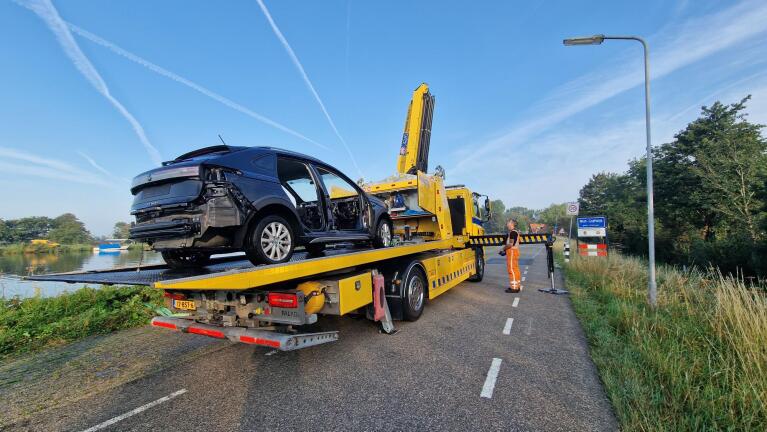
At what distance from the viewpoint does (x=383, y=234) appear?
5789 millimetres

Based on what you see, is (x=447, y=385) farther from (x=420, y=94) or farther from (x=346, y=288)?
(x=420, y=94)

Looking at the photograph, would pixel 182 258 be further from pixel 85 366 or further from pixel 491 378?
pixel 491 378

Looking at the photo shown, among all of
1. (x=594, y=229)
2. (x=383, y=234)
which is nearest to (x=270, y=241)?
(x=383, y=234)

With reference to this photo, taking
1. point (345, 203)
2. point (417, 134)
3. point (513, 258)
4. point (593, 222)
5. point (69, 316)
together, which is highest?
point (417, 134)

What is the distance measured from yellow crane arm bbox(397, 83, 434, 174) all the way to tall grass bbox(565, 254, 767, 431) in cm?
530

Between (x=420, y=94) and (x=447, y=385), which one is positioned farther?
(x=420, y=94)

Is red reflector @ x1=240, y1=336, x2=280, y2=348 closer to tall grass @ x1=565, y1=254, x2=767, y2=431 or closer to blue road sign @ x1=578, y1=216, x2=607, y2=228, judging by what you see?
tall grass @ x1=565, y1=254, x2=767, y2=431

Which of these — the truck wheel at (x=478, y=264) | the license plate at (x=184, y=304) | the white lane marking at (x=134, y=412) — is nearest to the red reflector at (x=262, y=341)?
the license plate at (x=184, y=304)

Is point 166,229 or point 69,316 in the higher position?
point 166,229

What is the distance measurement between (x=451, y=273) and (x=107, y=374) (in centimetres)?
582

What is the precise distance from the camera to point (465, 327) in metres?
5.21

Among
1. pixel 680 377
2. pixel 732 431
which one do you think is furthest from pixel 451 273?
pixel 732 431

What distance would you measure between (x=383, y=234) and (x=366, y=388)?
292 cm

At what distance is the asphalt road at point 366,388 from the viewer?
8.73ft
